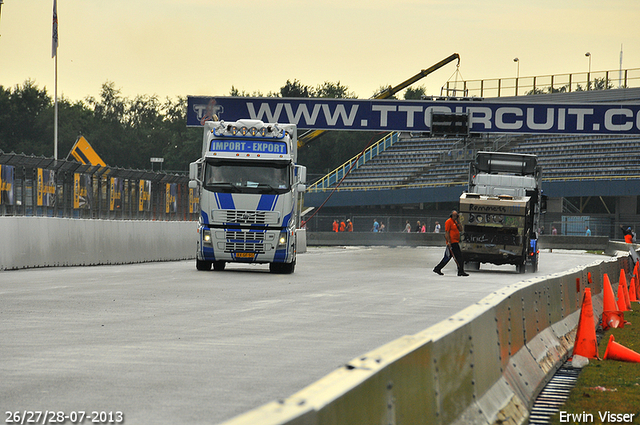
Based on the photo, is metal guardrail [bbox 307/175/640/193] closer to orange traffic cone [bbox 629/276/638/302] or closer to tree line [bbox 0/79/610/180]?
tree line [bbox 0/79/610/180]

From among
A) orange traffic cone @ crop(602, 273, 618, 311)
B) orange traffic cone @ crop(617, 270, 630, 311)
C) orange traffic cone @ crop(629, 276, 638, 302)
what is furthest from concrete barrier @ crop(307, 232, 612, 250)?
orange traffic cone @ crop(602, 273, 618, 311)

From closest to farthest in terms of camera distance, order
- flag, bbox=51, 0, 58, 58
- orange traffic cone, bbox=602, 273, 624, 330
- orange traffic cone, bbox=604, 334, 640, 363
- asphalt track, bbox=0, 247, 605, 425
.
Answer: asphalt track, bbox=0, 247, 605, 425, orange traffic cone, bbox=604, 334, 640, 363, orange traffic cone, bbox=602, 273, 624, 330, flag, bbox=51, 0, 58, 58

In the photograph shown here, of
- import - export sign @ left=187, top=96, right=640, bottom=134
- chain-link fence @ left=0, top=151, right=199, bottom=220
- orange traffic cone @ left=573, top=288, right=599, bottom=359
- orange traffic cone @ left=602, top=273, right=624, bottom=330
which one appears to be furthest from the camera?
import - export sign @ left=187, top=96, right=640, bottom=134

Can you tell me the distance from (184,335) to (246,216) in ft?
40.0

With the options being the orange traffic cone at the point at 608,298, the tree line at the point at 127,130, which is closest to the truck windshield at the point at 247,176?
the orange traffic cone at the point at 608,298

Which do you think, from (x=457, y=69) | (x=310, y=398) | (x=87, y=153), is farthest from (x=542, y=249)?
(x=310, y=398)

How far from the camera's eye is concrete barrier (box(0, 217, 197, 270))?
21.7 meters

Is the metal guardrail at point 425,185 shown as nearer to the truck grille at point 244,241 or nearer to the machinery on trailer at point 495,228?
the machinery on trailer at point 495,228

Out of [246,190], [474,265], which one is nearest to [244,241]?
[246,190]

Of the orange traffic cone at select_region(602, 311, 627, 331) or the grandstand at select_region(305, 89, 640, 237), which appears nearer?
the orange traffic cone at select_region(602, 311, 627, 331)

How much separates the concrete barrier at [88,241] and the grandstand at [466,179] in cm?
3729

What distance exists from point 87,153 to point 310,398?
38.9 meters

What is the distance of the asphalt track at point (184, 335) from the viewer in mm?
6789

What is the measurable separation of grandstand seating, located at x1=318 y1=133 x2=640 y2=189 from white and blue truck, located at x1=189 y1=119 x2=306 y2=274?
48318mm
